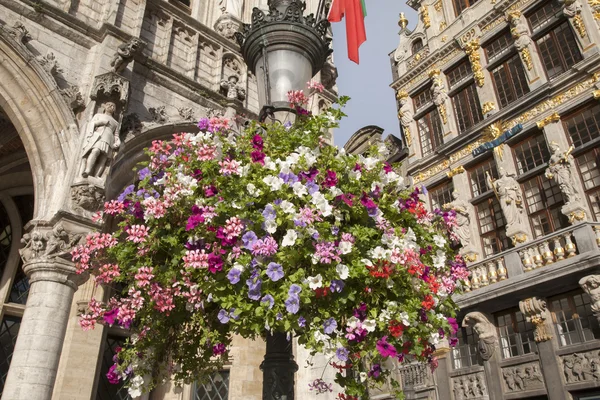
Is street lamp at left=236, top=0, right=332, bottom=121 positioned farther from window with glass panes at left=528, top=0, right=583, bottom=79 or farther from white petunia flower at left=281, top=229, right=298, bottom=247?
window with glass panes at left=528, top=0, right=583, bottom=79

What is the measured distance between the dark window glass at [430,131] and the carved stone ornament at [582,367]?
9194 mm

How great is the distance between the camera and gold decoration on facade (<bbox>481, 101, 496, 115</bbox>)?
16.6m

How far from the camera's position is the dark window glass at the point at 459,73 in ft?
60.4

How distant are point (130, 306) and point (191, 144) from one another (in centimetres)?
137

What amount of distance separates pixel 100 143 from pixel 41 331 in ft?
9.86

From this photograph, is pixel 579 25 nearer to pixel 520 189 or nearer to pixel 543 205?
pixel 520 189

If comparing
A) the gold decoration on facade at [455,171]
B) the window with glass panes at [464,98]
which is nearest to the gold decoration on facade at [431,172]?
the gold decoration on facade at [455,171]

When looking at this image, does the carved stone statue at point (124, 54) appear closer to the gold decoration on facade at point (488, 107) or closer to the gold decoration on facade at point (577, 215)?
the gold decoration on facade at point (577, 215)

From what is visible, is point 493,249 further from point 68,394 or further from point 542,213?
point 68,394

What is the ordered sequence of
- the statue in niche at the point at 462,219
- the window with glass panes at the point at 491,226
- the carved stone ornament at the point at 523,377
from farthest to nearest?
the statue in niche at the point at 462,219, the window with glass panes at the point at 491,226, the carved stone ornament at the point at 523,377

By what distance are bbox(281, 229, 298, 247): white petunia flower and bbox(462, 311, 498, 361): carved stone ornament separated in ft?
41.6

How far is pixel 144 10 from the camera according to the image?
10.8m

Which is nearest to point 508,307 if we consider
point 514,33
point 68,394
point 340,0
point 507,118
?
point 507,118

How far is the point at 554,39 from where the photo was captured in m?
15.6
